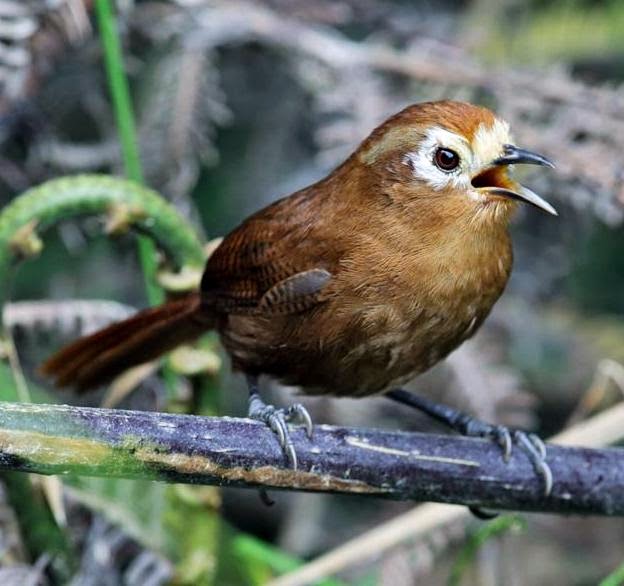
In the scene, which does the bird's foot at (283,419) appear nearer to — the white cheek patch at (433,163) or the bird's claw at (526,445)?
the bird's claw at (526,445)

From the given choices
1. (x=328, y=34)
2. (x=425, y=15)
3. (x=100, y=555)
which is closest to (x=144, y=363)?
(x=100, y=555)

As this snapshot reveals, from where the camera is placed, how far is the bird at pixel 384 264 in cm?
259

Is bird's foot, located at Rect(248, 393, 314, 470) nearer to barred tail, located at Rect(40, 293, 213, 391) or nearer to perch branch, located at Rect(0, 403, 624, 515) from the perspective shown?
perch branch, located at Rect(0, 403, 624, 515)

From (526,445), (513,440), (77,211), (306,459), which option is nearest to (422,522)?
(513,440)

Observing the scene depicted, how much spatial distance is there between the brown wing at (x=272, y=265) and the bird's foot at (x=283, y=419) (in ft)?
0.80

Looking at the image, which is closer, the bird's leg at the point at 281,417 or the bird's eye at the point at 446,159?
the bird's leg at the point at 281,417

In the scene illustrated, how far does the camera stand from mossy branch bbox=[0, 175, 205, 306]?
8.38 feet

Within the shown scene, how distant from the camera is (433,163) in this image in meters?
2.62

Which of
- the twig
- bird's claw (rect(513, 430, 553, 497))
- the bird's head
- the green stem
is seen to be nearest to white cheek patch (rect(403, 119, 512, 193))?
the bird's head

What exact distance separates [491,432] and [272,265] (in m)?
0.66

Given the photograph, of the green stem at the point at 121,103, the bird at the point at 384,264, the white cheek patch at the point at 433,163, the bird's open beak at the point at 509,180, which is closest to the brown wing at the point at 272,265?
the bird at the point at 384,264

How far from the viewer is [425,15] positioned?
5.07m

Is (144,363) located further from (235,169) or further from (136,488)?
(235,169)

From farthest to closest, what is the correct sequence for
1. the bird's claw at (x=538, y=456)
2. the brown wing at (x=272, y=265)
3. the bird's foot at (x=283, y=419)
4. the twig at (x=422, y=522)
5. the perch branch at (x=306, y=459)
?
1. the twig at (x=422, y=522)
2. the brown wing at (x=272, y=265)
3. the bird's claw at (x=538, y=456)
4. the bird's foot at (x=283, y=419)
5. the perch branch at (x=306, y=459)
